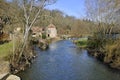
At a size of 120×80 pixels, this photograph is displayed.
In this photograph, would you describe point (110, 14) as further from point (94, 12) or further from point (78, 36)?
point (78, 36)

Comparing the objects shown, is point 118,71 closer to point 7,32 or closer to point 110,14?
A: point 110,14

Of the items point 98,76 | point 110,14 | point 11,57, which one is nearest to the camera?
point 98,76

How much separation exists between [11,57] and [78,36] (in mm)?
51002

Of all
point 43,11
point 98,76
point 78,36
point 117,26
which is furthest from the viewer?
point 78,36

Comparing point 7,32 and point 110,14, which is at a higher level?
point 110,14

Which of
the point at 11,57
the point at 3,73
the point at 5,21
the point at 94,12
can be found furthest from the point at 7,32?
the point at 3,73

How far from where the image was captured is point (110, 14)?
38.5m

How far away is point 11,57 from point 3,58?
3.03 ft

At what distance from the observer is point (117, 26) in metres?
35.9

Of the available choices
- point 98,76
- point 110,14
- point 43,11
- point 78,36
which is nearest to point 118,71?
point 98,76

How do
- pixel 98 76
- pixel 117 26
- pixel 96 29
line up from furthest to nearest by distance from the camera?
pixel 96 29
pixel 117 26
pixel 98 76

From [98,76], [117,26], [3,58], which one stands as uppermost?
[117,26]

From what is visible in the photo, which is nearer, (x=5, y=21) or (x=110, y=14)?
(x=110, y=14)

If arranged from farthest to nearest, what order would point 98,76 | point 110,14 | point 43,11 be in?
point 110,14 < point 43,11 < point 98,76
